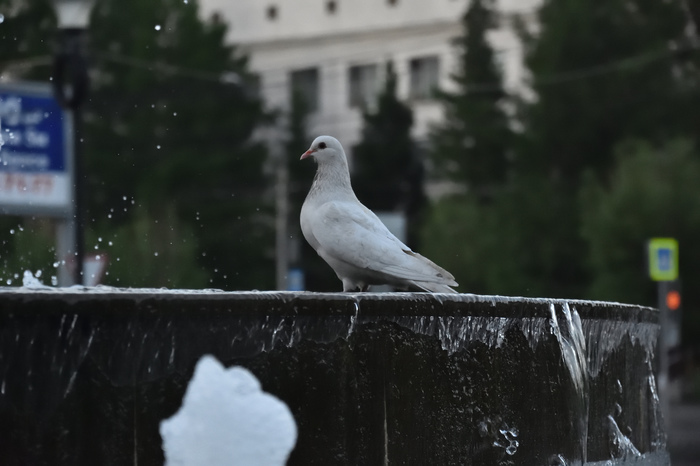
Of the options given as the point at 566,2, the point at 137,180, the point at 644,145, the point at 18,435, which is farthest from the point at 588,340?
the point at 137,180

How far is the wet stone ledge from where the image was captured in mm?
3904

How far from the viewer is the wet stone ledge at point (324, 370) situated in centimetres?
390

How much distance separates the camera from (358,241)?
5.75m

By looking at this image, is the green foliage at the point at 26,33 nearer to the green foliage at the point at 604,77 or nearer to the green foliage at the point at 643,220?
the green foliage at the point at 604,77

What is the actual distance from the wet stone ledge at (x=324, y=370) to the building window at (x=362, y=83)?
55.9 m

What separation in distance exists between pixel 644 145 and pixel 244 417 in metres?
33.0

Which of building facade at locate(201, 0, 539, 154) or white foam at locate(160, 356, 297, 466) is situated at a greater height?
building facade at locate(201, 0, 539, 154)

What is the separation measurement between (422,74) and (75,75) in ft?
164

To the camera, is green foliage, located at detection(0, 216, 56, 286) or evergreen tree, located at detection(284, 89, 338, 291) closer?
green foliage, located at detection(0, 216, 56, 286)

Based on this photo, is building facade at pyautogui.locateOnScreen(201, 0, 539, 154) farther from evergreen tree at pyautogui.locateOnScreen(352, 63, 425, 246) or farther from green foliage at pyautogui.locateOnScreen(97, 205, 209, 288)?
green foliage at pyautogui.locateOnScreen(97, 205, 209, 288)

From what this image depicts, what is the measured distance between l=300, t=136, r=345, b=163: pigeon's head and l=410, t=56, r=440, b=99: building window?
2137 inches

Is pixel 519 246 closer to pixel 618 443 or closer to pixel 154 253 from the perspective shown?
pixel 154 253

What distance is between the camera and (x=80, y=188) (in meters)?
12.0

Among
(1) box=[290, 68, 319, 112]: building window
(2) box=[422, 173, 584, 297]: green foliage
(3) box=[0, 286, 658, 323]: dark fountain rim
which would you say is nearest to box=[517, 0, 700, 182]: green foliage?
(2) box=[422, 173, 584, 297]: green foliage
